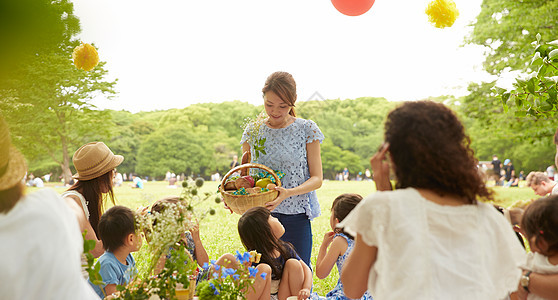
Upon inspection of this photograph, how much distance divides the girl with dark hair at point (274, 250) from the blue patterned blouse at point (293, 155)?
24 centimetres

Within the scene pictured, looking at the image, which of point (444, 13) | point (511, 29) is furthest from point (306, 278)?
point (511, 29)

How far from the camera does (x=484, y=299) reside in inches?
49.3

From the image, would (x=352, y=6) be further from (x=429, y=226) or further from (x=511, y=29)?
(x=511, y=29)

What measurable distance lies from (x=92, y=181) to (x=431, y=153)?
1929 mm

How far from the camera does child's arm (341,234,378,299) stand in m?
1.30

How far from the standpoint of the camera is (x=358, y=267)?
1.31m

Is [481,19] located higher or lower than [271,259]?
higher

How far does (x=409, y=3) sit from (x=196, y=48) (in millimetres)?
20219

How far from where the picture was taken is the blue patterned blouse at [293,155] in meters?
2.69

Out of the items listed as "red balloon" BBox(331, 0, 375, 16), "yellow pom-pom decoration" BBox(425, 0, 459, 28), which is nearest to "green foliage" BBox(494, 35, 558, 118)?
"red balloon" BBox(331, 0, 375, 16)

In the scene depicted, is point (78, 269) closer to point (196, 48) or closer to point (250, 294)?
point (250, 294)

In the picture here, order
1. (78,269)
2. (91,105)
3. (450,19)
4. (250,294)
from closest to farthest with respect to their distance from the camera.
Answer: (78,269)
(250,294)
(450,19)
(91,105)

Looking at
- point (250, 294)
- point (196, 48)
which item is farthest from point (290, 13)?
point (250, 294)

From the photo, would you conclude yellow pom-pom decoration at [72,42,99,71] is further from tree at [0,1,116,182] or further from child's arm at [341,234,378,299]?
tree at [0,1,116,182]
